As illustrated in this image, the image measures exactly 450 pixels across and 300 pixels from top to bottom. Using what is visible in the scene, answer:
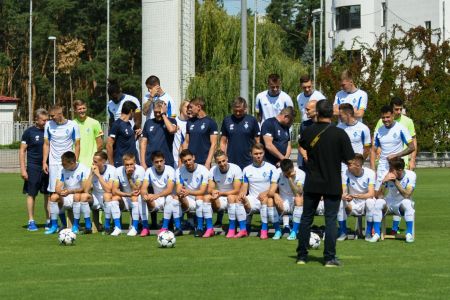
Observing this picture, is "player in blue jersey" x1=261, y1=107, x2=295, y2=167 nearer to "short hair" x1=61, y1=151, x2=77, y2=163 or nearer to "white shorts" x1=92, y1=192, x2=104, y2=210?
"white shorts" x1=92, y1=192, x2=104, y2=210

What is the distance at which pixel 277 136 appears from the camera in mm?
17281

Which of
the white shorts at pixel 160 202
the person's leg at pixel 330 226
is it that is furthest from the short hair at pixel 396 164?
the white shorts at pixel 160 202

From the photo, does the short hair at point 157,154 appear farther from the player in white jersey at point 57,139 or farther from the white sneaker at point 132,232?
the player in white jersey at point 57,139

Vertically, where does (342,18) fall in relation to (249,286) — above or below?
above

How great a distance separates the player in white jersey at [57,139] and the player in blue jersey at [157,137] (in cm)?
120

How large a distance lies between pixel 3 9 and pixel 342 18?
32433 millimetres

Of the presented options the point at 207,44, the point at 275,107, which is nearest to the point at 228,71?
the point at 207,44

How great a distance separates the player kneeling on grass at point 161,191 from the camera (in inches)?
661

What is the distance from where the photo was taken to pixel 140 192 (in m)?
17.0

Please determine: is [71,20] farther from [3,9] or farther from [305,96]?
[305,96]

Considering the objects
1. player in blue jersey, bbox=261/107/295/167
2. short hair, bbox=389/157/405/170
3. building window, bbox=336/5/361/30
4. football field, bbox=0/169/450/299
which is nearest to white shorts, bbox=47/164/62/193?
football field, bbox=0/169/450/299

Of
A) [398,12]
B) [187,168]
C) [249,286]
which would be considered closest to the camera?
[249,286]

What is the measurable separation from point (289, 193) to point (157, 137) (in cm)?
261

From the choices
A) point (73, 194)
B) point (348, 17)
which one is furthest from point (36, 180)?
point (348, 17)
